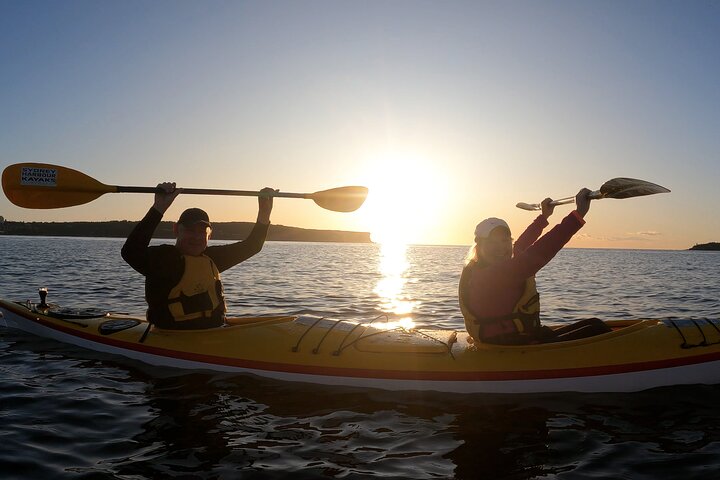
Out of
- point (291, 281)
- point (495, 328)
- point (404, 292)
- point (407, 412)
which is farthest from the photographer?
point (291, 281)

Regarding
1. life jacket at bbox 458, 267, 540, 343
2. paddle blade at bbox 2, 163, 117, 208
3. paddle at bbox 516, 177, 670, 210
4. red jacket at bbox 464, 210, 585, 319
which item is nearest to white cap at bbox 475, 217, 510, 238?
red jacket at bbox 464, 210, 585, 319

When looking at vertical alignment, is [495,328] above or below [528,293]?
below

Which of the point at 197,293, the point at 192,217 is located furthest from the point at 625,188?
the point at 197,293

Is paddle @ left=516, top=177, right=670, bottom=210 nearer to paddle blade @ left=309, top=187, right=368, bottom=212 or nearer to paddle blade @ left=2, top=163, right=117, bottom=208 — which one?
paddle blade @ left=309, top=187, right=368, bottom=212

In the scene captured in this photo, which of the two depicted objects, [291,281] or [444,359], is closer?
[444,359]

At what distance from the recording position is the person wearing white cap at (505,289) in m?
4.83

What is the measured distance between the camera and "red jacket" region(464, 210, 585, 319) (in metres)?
4.68

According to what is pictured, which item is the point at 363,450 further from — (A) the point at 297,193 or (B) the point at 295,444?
(A) the point at 297,193

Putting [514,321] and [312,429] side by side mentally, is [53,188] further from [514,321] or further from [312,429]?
[514,321]

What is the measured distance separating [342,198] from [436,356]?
10.1 feet

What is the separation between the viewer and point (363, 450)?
161 inches

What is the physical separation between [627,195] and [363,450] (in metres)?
3.28

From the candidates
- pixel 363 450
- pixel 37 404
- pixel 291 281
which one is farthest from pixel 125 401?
pixel 291 281

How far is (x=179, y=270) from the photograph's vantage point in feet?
19.1
